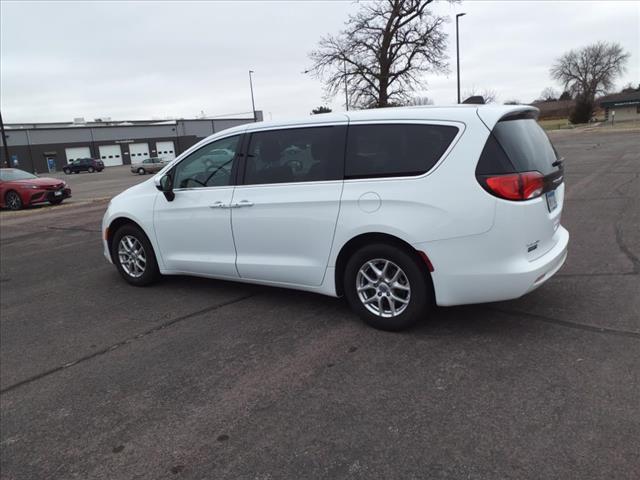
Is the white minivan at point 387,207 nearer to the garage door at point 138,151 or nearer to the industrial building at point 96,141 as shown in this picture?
the industrial building at point 96,141

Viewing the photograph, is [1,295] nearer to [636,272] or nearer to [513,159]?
[513,159]

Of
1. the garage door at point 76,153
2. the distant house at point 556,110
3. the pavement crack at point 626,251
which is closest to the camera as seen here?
the pavement crack at point 626,251

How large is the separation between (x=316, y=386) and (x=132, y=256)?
3.52 m

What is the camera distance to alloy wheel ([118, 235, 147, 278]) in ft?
19.9

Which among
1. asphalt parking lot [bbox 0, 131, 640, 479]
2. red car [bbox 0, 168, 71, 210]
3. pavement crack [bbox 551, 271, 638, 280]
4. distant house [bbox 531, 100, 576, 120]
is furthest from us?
distant house [bbox 531, 100, 576, 120]

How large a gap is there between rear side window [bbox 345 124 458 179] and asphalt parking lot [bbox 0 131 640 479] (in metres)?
1.31

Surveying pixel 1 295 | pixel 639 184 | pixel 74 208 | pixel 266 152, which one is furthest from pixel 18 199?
pixel 639 184

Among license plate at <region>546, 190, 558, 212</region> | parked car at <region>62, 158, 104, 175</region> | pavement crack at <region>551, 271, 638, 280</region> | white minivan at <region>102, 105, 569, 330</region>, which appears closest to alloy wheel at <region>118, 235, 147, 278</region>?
white minivan at <region>102, 105, 569, 330</region>

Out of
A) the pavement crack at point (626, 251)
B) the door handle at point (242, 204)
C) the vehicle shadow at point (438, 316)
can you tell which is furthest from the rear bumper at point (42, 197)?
the pavement crack at point (626, 251)

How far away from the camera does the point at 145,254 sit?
5.98m

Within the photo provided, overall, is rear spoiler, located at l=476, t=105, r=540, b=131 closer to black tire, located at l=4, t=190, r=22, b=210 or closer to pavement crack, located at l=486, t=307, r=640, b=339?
pavement crack, located at l=486, t=307, r=640, b=339

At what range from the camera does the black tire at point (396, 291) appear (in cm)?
402

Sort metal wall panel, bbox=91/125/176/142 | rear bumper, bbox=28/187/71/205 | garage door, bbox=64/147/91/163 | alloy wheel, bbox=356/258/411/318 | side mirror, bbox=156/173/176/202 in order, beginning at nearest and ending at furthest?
alloy wheel, bbox=356/258/411/318
side mirror, bbox=156/173/176/202
rear bumper, bbox=28/187/71/205
garage door, bbox=64/147/91/163
metal wall panel, bbox=91/125/176/142

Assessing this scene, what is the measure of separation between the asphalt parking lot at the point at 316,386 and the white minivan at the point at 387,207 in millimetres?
427
